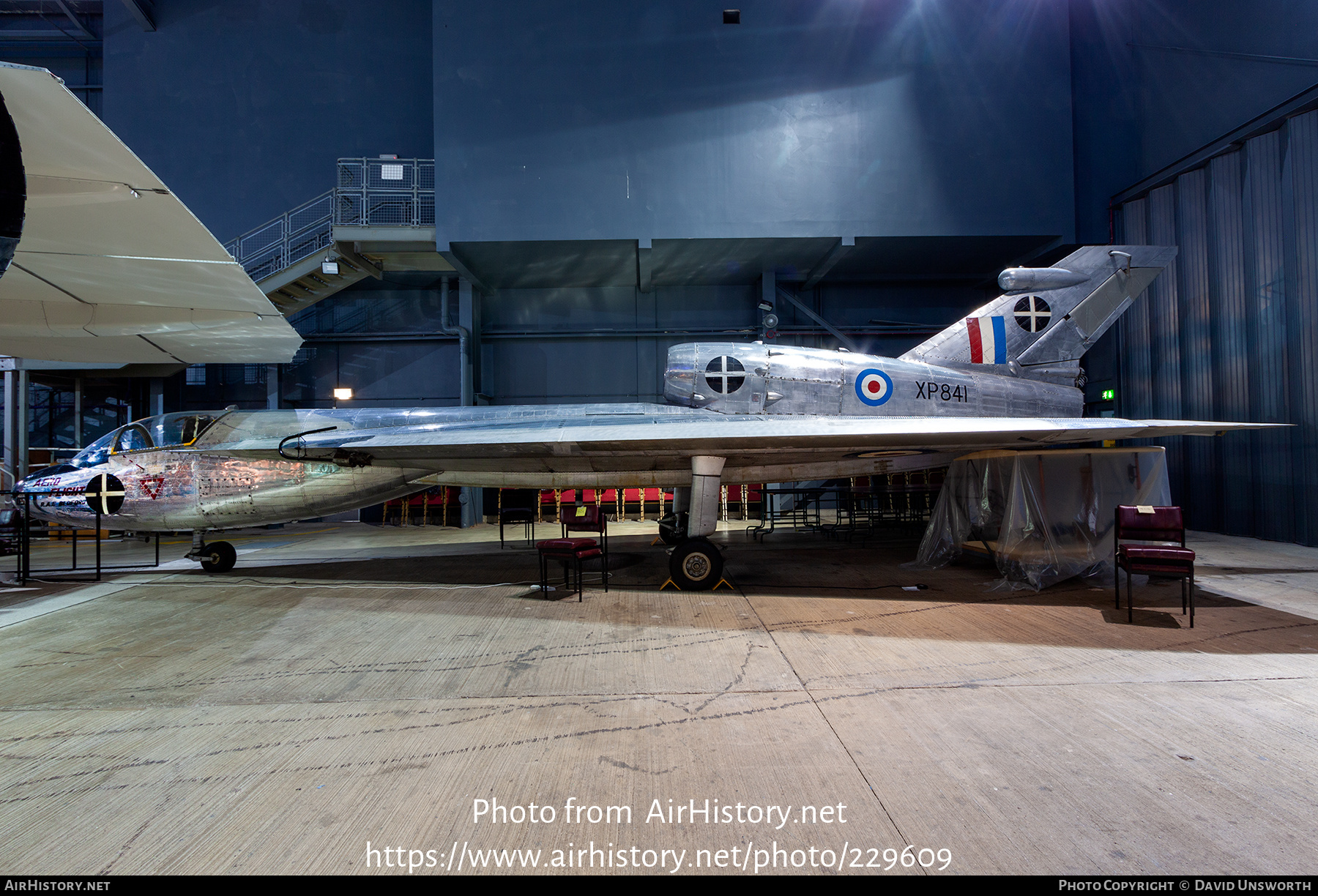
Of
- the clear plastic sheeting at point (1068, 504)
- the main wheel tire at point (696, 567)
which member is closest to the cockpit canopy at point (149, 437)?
the main wheel tire at point (696, 567)

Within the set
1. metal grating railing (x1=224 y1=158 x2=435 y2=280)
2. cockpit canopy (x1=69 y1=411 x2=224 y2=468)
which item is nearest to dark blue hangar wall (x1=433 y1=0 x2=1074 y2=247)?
metal grating railing (x1=224 y1=158 x2=435 y2=280)

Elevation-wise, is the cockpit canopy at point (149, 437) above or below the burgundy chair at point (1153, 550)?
above

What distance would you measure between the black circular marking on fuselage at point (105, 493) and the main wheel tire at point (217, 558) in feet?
3.80

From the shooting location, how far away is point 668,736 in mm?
2912

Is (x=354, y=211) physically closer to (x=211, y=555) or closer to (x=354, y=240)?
(x=354, y=240)

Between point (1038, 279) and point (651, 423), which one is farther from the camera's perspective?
point (1038, 279)

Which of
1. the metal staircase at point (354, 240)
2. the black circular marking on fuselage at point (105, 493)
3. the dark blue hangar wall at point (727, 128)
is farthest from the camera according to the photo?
the metal staircase at point (354, 240)

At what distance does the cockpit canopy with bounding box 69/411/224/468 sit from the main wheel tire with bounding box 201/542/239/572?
Answer: 1565 mm

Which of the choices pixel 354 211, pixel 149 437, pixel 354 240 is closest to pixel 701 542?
pixel 149 437

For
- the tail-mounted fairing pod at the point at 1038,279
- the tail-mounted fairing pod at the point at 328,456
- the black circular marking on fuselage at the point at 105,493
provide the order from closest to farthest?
the tail-mounted fairing pod at the point at 328,456 < the black circular marking on fuselage at the point at 105,493 < the tail-mounted fairing pod at the point at 1038,279

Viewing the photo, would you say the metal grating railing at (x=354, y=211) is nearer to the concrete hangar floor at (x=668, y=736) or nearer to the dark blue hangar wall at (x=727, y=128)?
the dark blue hangar wall at (x=727, y=128)

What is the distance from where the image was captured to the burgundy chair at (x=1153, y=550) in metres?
4.46

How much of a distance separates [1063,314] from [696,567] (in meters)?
6.59

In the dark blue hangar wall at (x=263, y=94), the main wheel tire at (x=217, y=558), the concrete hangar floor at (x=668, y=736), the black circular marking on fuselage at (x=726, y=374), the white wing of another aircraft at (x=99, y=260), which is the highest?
the dark blue hangar wall at (x=263, y=94)
